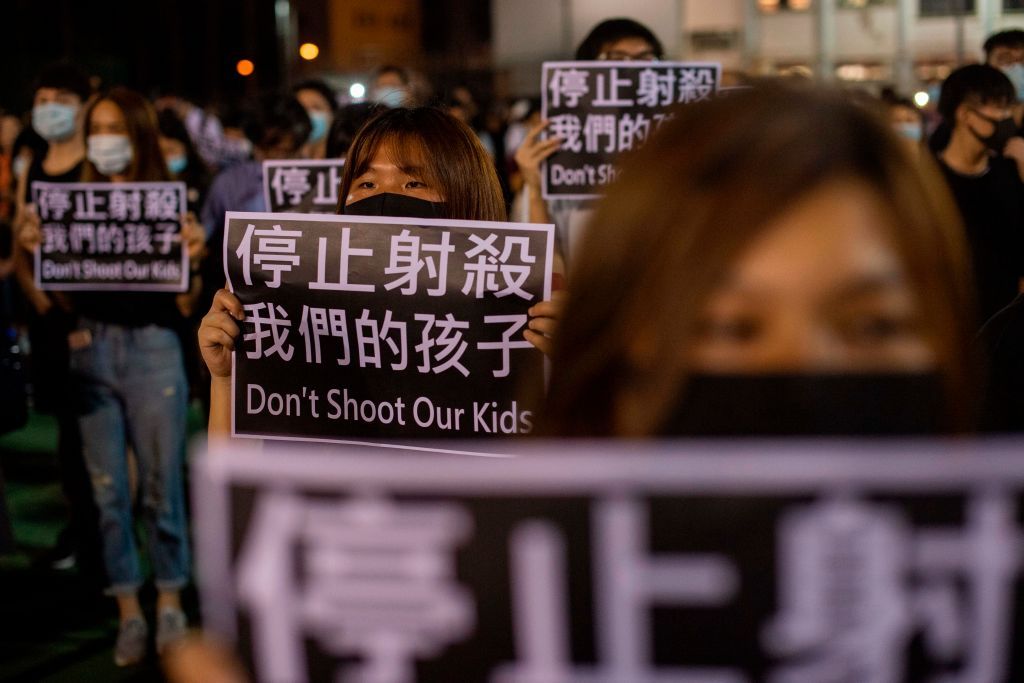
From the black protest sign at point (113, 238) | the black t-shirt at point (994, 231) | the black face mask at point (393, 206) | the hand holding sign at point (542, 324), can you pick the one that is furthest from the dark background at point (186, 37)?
the hand holding sign at point (542, 324)

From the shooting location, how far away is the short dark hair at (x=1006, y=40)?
684cm

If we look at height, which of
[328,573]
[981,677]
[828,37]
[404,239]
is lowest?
[981,677]

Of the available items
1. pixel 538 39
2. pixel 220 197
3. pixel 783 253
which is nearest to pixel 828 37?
pixel 538 39

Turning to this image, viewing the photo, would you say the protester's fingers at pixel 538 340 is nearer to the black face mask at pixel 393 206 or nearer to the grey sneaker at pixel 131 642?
the black face mask at pixel 393 206

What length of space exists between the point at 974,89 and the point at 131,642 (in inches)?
170

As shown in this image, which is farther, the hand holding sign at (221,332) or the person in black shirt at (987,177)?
the person in black shirt at (987,177)

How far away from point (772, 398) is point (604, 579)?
0.87 feet

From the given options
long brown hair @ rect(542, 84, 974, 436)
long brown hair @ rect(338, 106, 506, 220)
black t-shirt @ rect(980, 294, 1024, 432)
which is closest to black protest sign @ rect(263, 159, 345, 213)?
long brown hair @ rect(338, 106, 506, 220)

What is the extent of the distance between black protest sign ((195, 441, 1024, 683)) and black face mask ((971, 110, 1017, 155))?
15.0 feet

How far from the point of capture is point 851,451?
1.16 m

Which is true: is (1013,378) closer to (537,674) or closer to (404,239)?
(404,239)

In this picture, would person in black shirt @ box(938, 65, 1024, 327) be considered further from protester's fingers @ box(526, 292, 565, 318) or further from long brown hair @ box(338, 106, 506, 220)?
protester's fingers @ box(526, 292, 565, 318)

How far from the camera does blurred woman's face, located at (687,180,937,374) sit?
1257mm

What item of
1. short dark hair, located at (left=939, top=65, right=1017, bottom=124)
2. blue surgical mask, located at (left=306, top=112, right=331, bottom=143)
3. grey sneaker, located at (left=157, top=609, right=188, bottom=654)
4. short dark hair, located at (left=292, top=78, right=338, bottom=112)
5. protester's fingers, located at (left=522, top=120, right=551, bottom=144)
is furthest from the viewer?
short dark hair, located at (left=292, top=78, right=338, bottom=112)
